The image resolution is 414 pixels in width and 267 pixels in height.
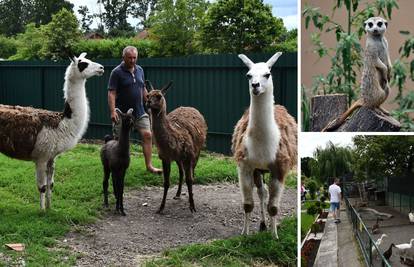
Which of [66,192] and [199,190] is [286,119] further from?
[66,192]

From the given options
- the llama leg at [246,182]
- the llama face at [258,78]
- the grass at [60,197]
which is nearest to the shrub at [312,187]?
the llama face at [258,78]

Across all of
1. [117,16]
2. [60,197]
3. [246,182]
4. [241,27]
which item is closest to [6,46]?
[117,16]

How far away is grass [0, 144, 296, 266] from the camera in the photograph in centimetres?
463

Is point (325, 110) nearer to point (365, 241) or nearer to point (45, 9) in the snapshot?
point (365, 241)

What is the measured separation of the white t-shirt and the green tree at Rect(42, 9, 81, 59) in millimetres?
18552

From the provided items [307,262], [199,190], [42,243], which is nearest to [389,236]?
[307,262]

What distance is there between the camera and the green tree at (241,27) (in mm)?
17875

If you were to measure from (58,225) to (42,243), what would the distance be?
48 centimetres

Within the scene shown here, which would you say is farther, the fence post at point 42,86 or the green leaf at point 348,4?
the fence post at point 42,86

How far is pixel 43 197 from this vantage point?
562 cm

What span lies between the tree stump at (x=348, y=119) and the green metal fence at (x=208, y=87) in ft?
21.2

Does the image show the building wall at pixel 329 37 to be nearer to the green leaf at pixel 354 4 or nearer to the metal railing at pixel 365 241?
the green leaf at pixel 354 4

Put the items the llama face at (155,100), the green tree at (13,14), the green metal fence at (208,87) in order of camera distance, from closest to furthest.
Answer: the llama face at (155,100) → the green metal fence at (208,87) → the green tree at (13,14)

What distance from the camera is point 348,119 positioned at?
237cm
